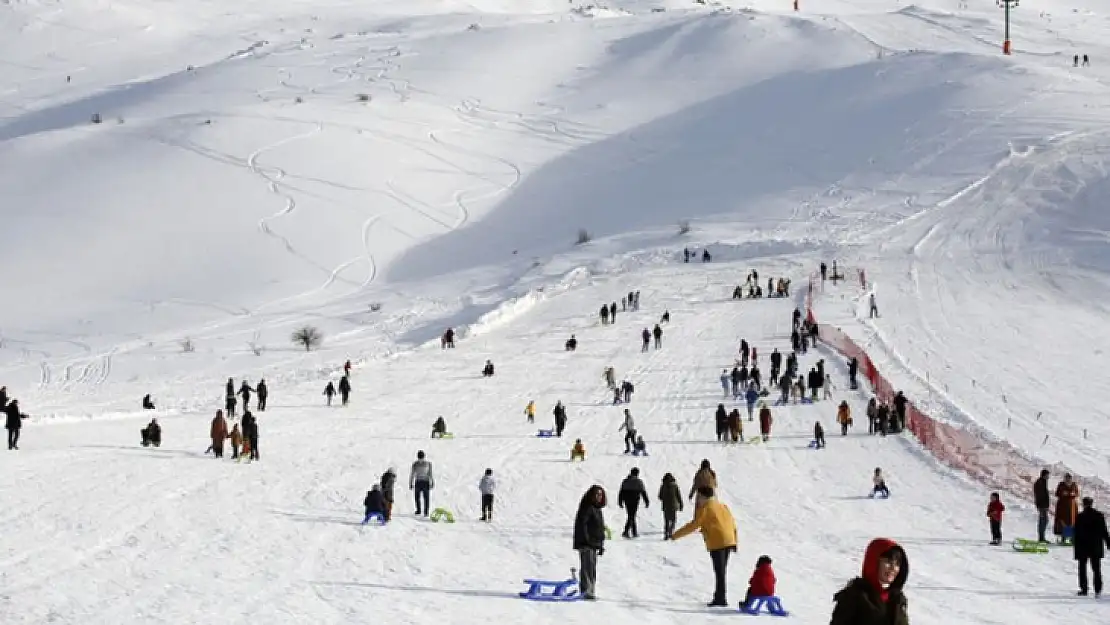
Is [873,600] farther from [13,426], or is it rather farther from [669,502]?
[13,426]

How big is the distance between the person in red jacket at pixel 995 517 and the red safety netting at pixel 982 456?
3.70 metres

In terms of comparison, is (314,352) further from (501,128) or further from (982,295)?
(501,128)

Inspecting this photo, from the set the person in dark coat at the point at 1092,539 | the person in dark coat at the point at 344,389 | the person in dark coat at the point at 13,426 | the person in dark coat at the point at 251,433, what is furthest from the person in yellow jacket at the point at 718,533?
the person in dark coat at the point at 344,389

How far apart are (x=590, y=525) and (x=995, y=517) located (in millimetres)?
6815

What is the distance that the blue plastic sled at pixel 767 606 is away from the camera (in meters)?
13.5

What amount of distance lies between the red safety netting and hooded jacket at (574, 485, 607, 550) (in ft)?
35.0

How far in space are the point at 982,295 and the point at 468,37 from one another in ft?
240

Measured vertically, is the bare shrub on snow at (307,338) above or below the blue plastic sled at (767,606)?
above

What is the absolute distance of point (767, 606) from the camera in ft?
44.7

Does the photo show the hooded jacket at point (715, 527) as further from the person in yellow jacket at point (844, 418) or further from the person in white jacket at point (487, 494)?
the person in yellow jacket at point (844, 418)

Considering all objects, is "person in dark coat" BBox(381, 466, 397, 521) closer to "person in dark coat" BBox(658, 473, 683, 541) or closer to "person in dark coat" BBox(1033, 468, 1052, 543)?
"person in dark coat" BBox(658, 473, 683, 541)

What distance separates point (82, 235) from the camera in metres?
72.4

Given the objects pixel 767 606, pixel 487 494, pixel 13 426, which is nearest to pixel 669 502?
pixel 487 494

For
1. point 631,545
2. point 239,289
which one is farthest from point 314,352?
point 631,545
